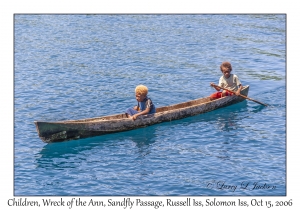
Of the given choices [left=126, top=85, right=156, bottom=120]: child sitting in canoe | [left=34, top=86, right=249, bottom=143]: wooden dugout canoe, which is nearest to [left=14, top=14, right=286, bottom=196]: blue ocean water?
[left=34, top=86, right=249, bottom=143]: wooden dugout canoe

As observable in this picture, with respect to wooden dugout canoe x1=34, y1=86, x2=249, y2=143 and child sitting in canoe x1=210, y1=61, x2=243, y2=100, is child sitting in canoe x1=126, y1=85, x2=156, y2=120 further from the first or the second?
child sitting in canoe x1=210, y1=61, x2=243, y2=100

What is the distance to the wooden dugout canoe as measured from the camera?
19.8m

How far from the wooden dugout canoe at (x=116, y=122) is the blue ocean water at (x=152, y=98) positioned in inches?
10.1

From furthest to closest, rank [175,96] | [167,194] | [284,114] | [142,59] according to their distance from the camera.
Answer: [142,59] → [175,96] → [284,114] → [167,194]

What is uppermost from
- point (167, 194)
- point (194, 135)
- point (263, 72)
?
point (263, 72)

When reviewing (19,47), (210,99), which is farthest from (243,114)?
(19,47)

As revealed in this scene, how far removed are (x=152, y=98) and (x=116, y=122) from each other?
4390 millimetres

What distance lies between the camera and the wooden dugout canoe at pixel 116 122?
19.8 meters

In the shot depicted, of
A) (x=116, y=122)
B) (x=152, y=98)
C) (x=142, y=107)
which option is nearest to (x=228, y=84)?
(x=152, y=98)

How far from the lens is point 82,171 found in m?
18.2

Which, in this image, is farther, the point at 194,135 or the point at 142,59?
the point at 142,59

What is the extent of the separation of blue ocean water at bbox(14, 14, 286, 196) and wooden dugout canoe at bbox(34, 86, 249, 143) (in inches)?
10.1

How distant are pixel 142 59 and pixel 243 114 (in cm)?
847

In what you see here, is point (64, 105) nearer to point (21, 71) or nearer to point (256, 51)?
point (21, 71)
